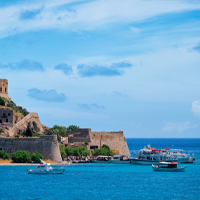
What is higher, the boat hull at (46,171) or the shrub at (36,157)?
the shrub at (36,157)

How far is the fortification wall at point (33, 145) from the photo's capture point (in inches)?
3204

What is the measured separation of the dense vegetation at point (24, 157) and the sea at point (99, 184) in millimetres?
3396

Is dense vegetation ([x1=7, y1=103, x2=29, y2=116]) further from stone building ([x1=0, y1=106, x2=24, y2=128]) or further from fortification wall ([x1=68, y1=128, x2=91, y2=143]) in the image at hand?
fortification wall ([x1=68, y1=128, x2=91, y2=143])

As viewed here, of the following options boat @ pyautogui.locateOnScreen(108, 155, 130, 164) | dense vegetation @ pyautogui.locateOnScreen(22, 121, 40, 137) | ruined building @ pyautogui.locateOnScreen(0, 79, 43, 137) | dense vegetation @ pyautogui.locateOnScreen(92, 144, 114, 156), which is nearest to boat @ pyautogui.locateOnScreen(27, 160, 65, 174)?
ruined building @ pyautogui.locateOnScreen(0, 79, 43, 137)

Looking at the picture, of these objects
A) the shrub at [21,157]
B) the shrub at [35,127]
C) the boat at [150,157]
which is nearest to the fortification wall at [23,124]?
the shrub at [35,127]

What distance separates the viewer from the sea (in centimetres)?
5166

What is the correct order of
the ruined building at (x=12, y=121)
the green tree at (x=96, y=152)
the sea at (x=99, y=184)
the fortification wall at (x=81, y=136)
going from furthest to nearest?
the fortification wall at (x=81, y=136), the green tree at (x=96, y=152), the ruined building at (x=12, y=121), the sea at (x=99, y=184)

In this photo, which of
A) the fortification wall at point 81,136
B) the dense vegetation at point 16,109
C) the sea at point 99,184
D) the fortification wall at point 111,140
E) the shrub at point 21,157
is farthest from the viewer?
the fortification wall at point 111,140

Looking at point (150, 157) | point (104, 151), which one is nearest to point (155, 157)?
point (150, 157)

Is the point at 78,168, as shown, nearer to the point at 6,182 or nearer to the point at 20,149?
the point at 20,149

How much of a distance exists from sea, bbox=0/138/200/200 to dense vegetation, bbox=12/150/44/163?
11.1 feet

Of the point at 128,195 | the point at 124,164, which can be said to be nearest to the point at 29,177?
the point at 128,195

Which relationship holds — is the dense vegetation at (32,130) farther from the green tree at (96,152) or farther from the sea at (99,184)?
the green tree at (96,152)

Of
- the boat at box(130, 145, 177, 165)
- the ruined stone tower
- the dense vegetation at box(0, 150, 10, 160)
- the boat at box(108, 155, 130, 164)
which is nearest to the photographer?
the dense vegetation at box(0, 150, 10, 160)
